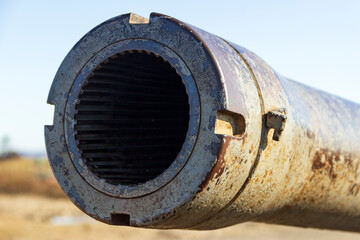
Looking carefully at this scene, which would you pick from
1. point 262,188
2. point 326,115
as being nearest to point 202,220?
point 262,188

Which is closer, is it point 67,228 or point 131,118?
point 131,118

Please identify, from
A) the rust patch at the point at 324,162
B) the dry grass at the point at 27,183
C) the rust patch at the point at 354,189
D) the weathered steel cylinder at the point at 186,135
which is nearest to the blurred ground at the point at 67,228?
the dry grass at the point at 27,183

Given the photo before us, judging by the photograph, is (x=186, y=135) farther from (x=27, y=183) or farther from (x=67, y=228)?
(x=27, y=183)

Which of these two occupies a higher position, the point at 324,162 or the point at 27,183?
the point at 27,183

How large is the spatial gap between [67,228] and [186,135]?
10.9 m

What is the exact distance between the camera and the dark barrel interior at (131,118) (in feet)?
6.62

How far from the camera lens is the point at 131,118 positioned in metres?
2.38

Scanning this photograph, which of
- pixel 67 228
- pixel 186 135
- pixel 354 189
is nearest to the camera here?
pixel 186 135

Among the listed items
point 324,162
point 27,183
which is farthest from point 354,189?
point 27,183

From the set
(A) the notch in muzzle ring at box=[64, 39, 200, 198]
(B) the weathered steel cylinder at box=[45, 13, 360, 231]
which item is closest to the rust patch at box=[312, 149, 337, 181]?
(B) the weathered steel cylinder at box=[45, 13, 360, 231]

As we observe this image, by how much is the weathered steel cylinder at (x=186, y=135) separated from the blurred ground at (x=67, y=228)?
8.75 metres

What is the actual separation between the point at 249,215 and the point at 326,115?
77 centimetres

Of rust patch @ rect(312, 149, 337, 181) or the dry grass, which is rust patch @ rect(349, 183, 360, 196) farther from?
the dry grass

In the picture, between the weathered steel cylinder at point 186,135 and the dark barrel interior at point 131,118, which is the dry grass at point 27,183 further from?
the weathered steel cylinder at point 186,135
